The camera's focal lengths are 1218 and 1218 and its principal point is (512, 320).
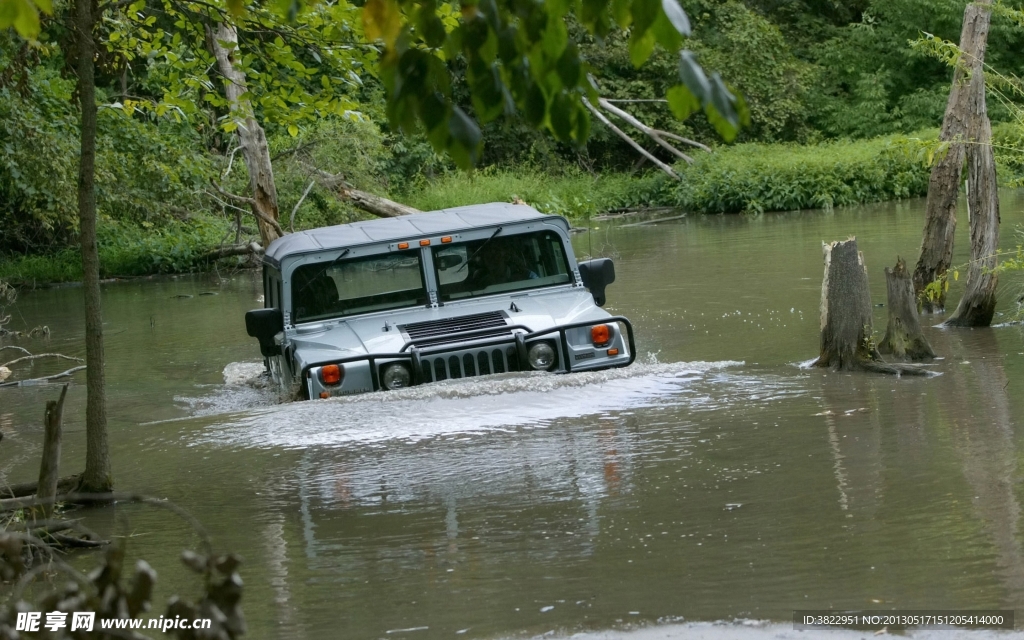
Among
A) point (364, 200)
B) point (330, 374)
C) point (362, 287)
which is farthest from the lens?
point (364, 200)

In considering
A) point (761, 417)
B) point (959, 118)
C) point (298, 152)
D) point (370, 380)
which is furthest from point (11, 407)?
point (298, 152)

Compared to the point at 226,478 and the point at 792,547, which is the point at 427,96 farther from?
the point at 226,478

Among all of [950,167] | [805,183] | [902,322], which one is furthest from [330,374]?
[805,183]

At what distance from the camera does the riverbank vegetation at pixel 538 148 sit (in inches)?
642

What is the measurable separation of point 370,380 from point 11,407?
4.18 meters

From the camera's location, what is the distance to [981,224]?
11906mm

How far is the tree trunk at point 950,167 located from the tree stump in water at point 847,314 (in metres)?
3.12

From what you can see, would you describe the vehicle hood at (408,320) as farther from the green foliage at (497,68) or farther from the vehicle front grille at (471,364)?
A: the green foliage at (497,68)

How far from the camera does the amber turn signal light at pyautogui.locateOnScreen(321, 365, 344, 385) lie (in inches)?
320

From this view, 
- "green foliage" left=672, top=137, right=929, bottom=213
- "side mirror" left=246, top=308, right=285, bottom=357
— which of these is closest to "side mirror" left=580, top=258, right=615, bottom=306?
"side mirror" left=246, top=308, right=285, bottom=357

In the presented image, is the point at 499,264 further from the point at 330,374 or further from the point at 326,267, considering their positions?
the point at 330,374

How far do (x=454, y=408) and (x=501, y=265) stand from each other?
1.87m

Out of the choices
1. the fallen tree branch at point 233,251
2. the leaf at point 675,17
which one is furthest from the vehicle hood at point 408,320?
the fallen tree branch at point 233,251

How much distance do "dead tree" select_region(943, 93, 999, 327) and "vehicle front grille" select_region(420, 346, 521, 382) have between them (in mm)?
5669
